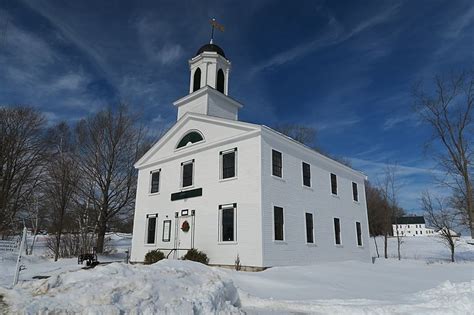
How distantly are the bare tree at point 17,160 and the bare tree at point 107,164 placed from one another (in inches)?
136

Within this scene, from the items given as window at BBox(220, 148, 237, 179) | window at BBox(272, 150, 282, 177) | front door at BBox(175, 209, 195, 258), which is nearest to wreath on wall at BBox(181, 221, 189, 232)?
front door at BBox(175, 209, 195, 258)

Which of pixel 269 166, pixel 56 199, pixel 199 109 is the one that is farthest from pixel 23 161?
pixel 269 166

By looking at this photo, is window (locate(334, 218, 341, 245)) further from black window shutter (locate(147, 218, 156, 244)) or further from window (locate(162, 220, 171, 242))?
black window shutter (locate(147, 218, 156, 244))

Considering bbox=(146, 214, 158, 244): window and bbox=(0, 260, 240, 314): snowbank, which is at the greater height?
bbox=(146, 214, 158, 244): window

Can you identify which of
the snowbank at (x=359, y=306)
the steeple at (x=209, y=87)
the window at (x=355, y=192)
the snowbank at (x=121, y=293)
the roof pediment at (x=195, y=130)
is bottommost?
the snowbank at (x=359, y=306)

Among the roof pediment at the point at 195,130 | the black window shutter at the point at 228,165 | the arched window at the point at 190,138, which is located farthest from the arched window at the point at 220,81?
the black window shutter at the point at 228,165

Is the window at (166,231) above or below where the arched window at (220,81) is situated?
below

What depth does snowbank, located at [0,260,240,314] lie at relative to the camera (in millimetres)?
4973

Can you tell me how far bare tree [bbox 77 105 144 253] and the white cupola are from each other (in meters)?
9.26

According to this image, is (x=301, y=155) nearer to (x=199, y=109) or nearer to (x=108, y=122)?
(x=199, y=109)

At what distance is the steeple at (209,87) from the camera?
66.8 feet

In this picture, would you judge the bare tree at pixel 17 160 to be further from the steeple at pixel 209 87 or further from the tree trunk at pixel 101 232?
the steeple at pixel 209 87

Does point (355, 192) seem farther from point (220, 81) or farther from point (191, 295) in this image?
point (191, 295)

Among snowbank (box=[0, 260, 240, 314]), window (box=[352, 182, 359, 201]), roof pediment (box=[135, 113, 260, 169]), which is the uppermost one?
roof pediment (box=[135, 113, 260, 169])
